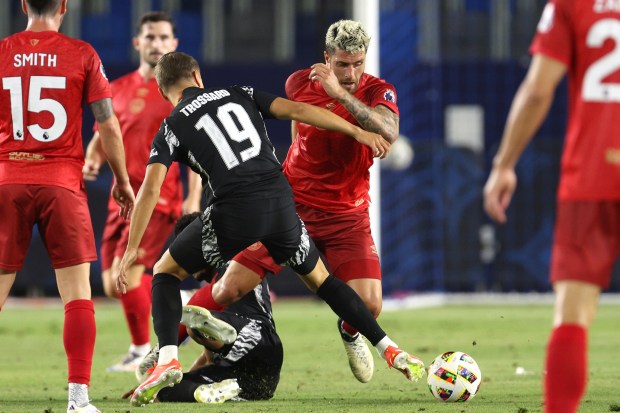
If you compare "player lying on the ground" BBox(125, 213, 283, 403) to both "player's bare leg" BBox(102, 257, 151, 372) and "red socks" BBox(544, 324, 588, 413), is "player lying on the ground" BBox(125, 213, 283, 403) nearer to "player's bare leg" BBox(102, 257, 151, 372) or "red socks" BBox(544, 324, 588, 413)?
"player's bare leg" BBox(102, 257, 151, 372)

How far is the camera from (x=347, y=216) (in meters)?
7.55

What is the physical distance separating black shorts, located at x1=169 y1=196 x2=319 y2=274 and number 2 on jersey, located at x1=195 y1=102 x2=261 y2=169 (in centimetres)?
22

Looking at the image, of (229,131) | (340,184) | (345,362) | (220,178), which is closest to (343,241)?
(340,184)

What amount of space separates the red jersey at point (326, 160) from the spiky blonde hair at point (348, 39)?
308 millimetres

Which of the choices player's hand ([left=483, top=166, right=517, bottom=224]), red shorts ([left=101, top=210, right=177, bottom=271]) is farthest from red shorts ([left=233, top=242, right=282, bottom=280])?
player's hand ([left=483, top=166, right=517, bottom=224])

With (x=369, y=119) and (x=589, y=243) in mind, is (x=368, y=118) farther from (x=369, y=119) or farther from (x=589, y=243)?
(x=589, y=243)

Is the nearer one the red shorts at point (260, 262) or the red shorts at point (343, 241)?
the red shorts at point (260, 262)

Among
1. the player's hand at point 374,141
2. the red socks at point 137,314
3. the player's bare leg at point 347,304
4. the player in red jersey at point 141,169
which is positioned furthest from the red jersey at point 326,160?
the red socks at point 137,314

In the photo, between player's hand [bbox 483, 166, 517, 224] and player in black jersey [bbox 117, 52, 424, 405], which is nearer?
player's hand [bbox 483, 166, 517, 224]

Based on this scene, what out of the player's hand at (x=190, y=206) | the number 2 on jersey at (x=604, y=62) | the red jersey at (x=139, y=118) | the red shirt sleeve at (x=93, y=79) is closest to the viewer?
the number 2 on jersey at (x=604, y=62)

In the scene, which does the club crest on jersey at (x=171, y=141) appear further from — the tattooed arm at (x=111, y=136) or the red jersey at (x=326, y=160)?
the red jersey at (x=326, y=160)

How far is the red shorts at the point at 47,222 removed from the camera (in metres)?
5.68

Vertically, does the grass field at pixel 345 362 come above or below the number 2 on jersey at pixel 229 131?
below

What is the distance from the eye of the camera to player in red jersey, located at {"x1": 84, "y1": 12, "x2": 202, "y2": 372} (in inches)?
353
